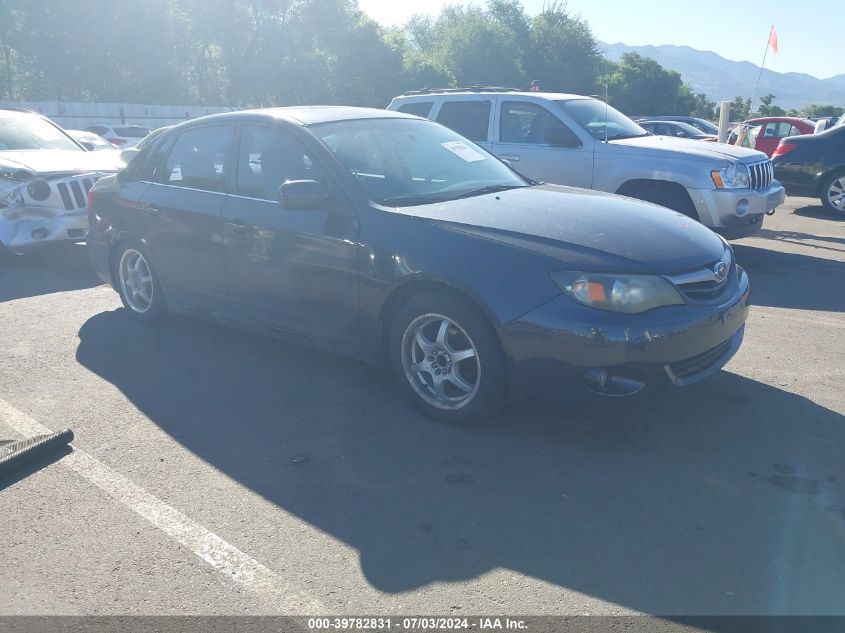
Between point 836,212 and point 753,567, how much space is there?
448 inches

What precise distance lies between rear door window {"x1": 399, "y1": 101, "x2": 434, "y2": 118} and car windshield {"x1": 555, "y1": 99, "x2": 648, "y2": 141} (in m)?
1.63

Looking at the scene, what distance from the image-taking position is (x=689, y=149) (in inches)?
356

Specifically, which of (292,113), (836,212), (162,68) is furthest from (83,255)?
(162,68)

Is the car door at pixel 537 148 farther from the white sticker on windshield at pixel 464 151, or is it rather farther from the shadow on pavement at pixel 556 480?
the shadow on pavement at pixel 556 480

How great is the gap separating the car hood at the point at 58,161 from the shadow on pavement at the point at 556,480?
4276mm

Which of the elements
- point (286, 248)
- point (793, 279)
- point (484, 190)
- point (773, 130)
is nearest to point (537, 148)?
point (793, 279)

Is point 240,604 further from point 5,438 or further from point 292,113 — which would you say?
point 292,113

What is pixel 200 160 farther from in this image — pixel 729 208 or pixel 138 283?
pixel 729 208

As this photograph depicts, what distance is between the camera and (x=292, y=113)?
5.59 metres

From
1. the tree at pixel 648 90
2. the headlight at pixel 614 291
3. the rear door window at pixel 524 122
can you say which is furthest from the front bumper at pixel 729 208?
the tree at pixel 648 90

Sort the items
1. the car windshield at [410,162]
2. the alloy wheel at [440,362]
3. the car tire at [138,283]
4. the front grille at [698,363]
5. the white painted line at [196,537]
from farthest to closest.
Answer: the car tire at [138,283] → the car windshield at [410,162] → the alloy wheel at [440,362] → the front grille at [698,363] → the white painted line at [196,537]

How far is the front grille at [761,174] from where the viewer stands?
8914 millimetres

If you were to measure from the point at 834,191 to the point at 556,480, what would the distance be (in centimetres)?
1107

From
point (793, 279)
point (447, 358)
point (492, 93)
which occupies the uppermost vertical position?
point (492, 93)
